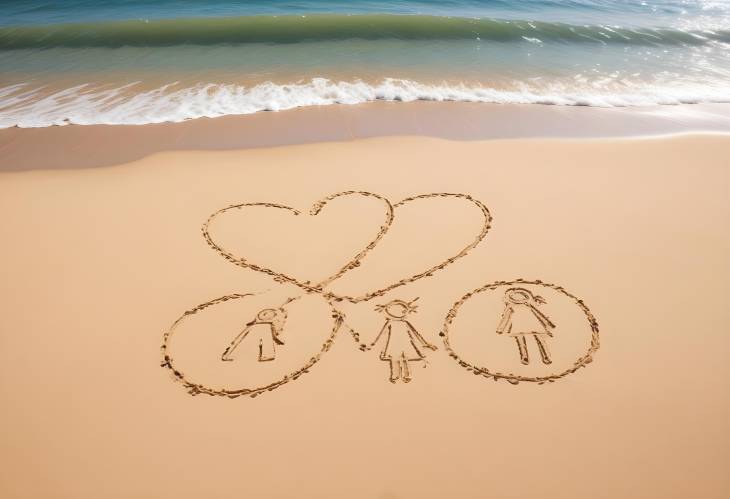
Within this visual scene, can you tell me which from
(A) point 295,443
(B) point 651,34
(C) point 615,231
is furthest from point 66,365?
(B) point 651,34

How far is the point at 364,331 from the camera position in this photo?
2.85m

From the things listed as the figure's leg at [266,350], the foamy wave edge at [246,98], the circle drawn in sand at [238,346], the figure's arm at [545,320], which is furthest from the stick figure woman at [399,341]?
the foamy wave edge at [246,98]

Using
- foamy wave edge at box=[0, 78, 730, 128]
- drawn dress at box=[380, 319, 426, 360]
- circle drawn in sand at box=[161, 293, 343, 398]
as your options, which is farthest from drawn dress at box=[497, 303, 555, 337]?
foamy wave edge at box=[0, 78, 730, 128]

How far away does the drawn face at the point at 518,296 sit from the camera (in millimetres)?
3012

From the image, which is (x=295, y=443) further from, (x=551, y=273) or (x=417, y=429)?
(x=551, y=273)

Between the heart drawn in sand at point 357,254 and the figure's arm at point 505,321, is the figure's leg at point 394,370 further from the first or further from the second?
the figure's arm at point 505,321

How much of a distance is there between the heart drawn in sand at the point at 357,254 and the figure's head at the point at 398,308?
0.12 meters

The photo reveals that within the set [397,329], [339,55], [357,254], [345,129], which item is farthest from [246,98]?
[397,329]

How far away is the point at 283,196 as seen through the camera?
156 inches

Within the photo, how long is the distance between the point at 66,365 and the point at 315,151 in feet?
9.32

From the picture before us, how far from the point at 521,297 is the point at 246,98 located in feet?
14.8

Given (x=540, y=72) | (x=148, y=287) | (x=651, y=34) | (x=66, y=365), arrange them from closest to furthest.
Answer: (x=66, y=365), (x=148, y=287), (x=540, y=72), (x=651, y=34)

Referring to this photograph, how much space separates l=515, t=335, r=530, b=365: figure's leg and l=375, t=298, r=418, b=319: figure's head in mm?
654

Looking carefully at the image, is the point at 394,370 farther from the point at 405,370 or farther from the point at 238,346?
the point at 238,346
